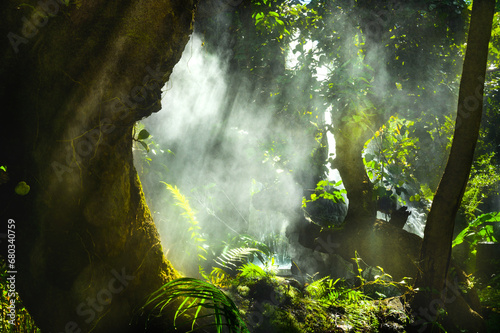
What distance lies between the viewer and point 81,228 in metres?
1.86

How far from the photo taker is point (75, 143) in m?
1.79

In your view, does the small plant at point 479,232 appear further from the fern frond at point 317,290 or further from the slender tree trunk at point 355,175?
the fern frond at point 317,290

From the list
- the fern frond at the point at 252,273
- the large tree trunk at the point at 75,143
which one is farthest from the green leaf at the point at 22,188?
the fern frond at the point at 252,273

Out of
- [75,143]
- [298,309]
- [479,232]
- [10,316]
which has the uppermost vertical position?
[479,232]

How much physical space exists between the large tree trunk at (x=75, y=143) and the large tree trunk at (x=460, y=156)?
10.7 feet

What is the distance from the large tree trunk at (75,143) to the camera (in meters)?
1.72

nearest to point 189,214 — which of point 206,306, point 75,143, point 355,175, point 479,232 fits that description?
point 75,143

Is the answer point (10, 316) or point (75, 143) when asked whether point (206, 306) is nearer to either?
point (75, 143)

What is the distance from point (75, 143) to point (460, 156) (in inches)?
153

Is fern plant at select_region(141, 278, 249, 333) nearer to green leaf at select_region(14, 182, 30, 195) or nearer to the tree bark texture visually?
green leaf at select_region(14, 182, 30, 195)

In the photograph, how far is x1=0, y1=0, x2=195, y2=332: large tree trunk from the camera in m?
1.72

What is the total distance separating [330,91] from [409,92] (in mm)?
2047

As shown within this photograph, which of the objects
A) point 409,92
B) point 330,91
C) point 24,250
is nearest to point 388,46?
point 409,92

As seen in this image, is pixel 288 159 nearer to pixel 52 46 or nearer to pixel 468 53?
pixel 468 53
